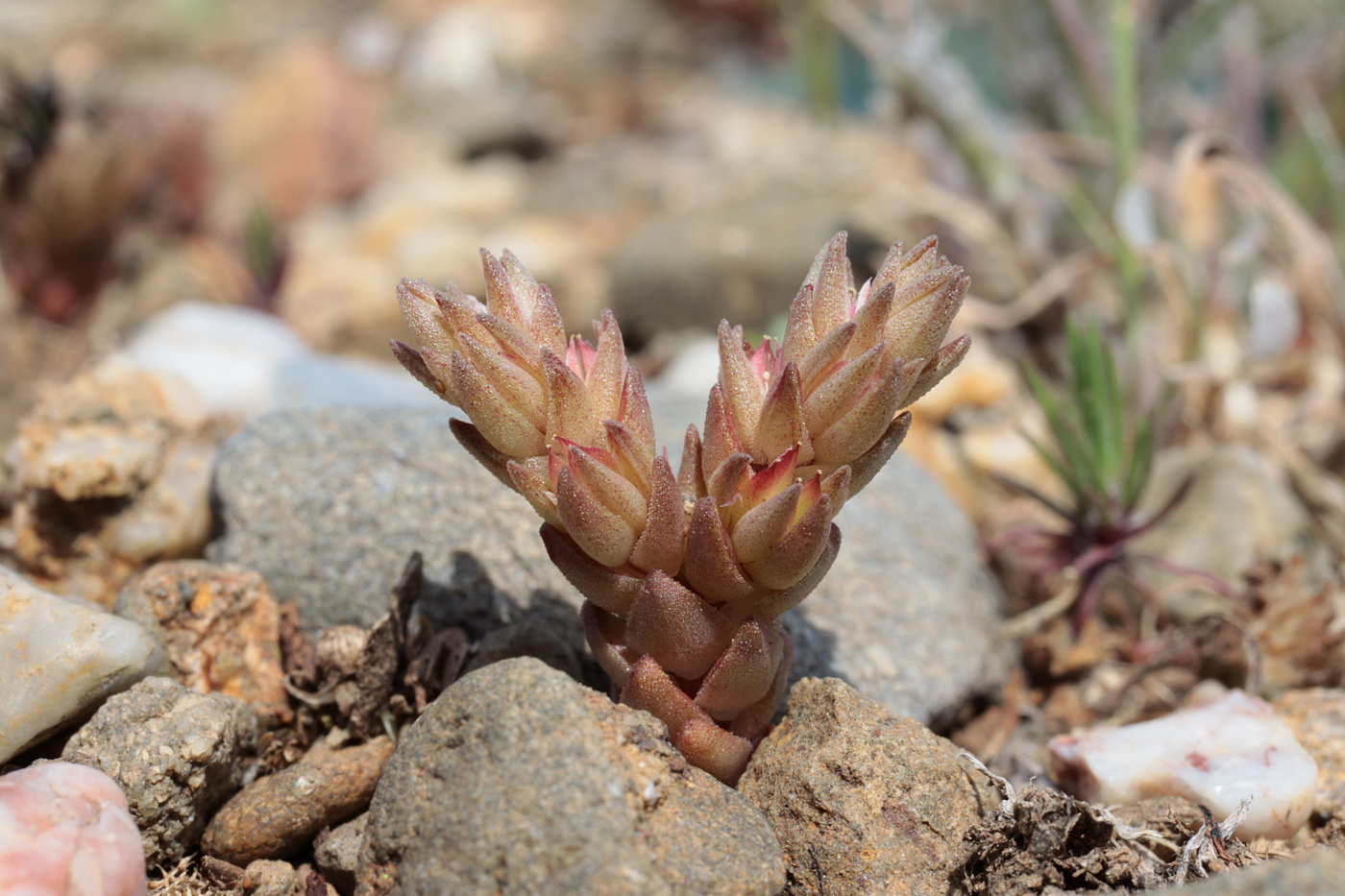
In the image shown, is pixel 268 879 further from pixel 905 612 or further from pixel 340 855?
pixel 905 612

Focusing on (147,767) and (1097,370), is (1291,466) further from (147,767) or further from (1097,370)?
(147,767)

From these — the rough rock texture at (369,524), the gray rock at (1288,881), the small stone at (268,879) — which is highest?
the gray rock at (1288,881)

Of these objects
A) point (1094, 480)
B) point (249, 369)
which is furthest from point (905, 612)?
point (249, 369)

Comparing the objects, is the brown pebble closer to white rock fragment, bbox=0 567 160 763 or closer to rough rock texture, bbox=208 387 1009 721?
white rock fragment, bbox=0 567 160 763

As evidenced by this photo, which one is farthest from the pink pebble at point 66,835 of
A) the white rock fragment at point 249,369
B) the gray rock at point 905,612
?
the white rock fragment at point 249,369

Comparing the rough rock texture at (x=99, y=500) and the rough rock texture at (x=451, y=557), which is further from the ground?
the rough rock texture at (x=451, y=557)

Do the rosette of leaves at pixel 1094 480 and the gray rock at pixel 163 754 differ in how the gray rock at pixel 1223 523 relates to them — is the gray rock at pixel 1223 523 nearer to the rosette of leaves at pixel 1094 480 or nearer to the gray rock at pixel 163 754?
the rosette of leaves at pixel 1094 480

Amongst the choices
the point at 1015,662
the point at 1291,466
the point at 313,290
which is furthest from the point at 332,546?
the point at 313,290
